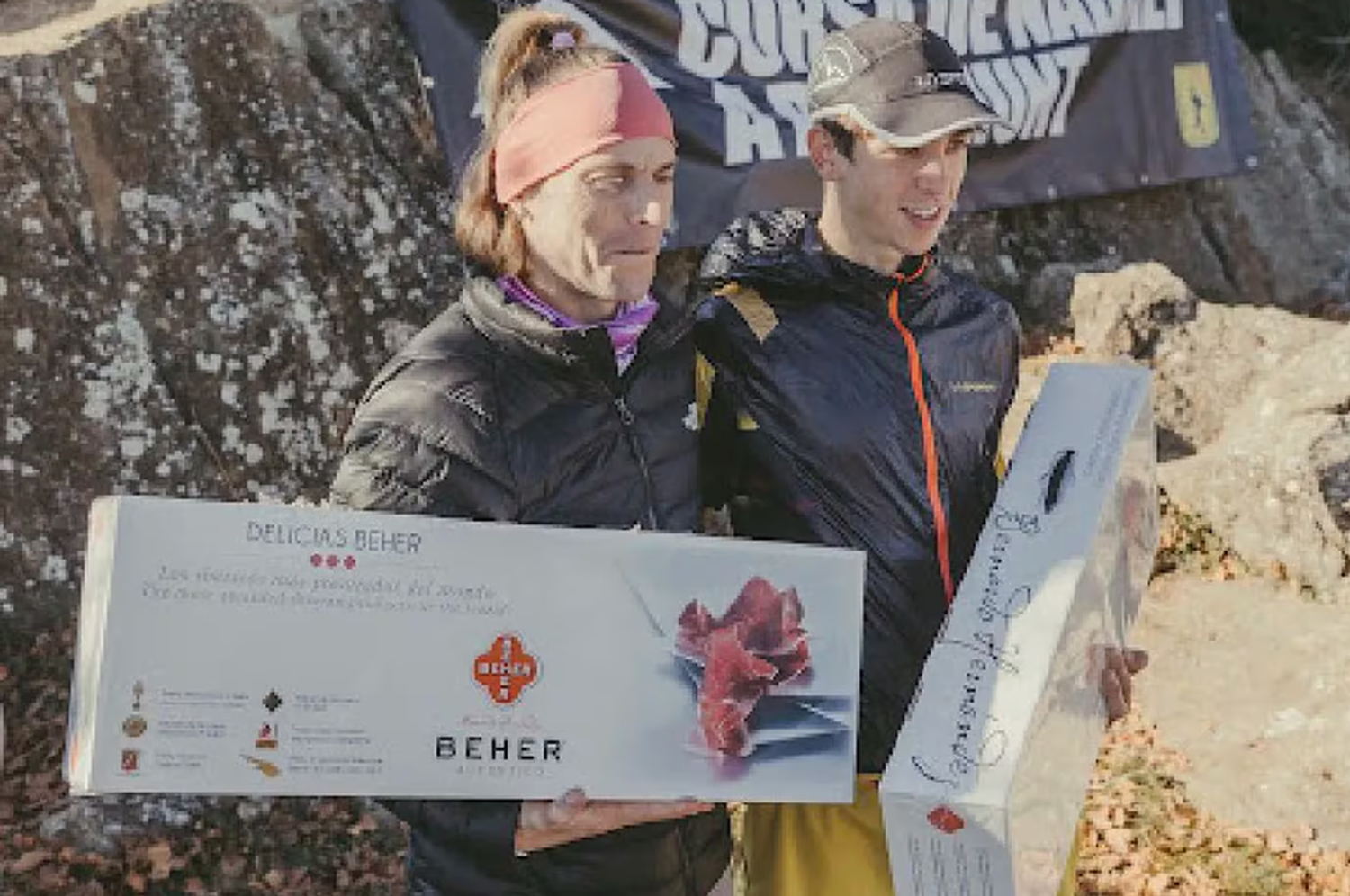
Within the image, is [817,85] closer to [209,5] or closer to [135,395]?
[135,395]

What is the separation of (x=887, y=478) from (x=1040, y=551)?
28cm

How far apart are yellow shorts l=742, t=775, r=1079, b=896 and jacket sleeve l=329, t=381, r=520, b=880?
633 millimetres

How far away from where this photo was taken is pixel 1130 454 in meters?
2.79

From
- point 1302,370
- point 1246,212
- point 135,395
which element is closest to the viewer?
point 135,395

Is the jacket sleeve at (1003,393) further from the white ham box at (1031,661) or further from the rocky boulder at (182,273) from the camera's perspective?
the rocky boulder at (182,273)

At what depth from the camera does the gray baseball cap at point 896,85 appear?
8.93 ft

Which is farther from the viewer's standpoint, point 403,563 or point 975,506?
point 975,506

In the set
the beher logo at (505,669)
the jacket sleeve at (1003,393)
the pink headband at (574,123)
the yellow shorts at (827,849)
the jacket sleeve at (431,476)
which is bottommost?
the yellow shorts at (827,849)

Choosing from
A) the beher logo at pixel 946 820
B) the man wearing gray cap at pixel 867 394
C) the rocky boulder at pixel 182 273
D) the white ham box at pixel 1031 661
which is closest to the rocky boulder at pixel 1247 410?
the rocky boulder at pixel 182 273

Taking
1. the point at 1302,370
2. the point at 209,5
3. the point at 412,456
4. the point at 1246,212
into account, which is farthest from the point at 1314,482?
the point at 412,456

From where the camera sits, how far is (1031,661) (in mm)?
2520

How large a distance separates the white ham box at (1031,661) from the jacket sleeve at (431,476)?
56cm

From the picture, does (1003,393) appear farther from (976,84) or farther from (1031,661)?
(976,84)

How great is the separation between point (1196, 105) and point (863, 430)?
24.1 ft
